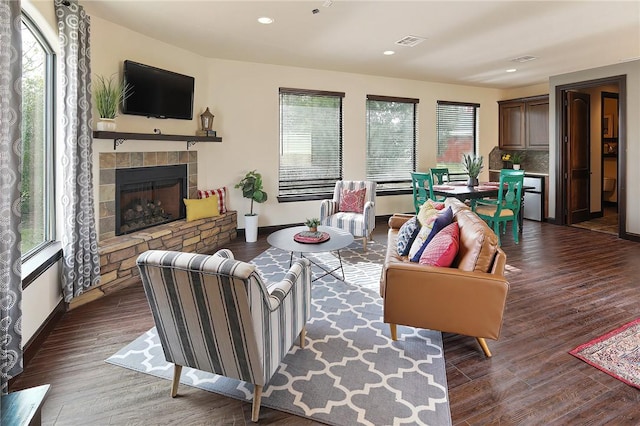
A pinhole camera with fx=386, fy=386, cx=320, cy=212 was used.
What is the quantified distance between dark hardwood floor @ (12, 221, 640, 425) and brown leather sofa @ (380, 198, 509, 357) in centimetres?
29

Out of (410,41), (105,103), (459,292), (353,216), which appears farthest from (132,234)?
(410,41)

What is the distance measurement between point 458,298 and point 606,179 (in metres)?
8.31

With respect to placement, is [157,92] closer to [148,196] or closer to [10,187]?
[148,196]

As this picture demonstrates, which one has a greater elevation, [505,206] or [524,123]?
[524,123]

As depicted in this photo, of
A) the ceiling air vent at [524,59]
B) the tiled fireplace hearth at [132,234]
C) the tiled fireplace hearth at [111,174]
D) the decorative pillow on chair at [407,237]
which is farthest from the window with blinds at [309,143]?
the decorative pillow on chair at [407,237]

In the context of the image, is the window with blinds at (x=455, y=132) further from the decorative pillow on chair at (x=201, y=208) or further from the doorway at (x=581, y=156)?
the decorative pillow on chair at (x=201, y=208)

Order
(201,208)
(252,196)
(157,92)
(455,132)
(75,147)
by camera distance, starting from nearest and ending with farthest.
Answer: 1. (75,147)
2. (157,92)
3. (201,208)
4. (252,196)
5. (455,132)

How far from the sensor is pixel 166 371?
7.82 feet

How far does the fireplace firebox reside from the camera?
4277 millimetres

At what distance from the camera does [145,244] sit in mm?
4066

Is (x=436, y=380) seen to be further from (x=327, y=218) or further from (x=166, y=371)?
(x=327, y=218)

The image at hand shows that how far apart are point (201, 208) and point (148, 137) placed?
1237 millimetres

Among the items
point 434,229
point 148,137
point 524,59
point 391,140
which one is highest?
point 524,59

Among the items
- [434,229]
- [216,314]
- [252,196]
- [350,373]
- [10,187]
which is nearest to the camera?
[216,314]
